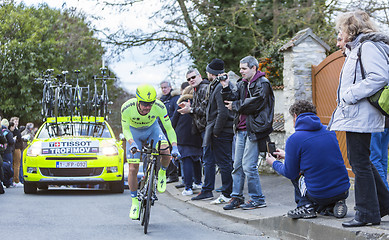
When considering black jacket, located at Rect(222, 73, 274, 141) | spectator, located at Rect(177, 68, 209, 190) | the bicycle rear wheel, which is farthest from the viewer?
spectator, located at Rect(177, 68, 209, 190)

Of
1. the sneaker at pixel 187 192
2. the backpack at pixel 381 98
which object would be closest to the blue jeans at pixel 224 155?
the sneaker at pixel 187 192

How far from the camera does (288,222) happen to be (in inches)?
274

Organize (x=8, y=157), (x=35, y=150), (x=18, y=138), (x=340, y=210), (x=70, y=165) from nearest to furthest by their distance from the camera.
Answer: (x=340, y=210), (x=70, y=165), (x=35, y=150), (x=8, y=157), (x=18, y=138)

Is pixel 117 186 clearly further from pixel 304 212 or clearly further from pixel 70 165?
pixel 304 212

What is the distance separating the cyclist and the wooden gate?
405 centimetres

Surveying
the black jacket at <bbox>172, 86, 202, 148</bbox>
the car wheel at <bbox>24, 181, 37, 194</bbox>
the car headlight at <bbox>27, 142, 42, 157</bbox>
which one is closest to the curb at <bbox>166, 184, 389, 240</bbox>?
the black jacket at <bbox>172, 86, 202, 148</bbox>

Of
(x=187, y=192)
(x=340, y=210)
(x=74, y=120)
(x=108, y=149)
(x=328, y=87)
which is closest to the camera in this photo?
(x=340, y=210)

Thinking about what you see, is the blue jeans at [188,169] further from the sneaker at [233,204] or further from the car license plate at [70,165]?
the sneaker at [233,204]

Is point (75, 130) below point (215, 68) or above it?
below

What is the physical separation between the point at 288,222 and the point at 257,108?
2017 millimetres

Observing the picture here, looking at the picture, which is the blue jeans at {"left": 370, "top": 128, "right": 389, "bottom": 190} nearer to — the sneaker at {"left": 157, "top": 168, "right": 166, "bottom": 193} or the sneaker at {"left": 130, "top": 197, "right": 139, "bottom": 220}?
the sneaker at {"left": 157, "top": 168, "right": 166, "bottom": 193}

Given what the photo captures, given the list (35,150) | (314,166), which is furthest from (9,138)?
(314,166)

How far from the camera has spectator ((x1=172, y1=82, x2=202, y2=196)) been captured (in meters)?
11.3

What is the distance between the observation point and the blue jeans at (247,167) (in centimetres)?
857
